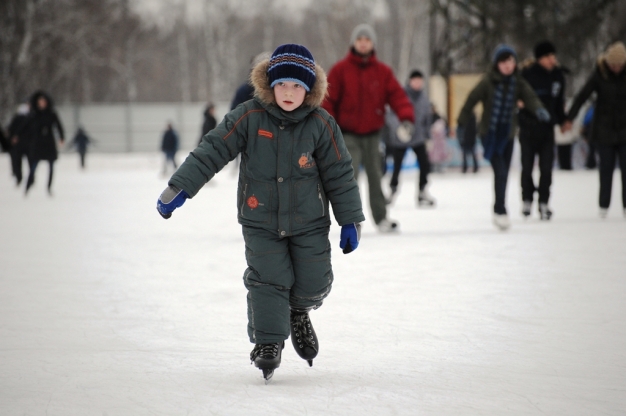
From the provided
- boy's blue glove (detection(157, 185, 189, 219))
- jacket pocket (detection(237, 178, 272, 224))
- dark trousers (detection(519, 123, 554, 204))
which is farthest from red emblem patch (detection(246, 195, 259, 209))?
dark trousers (detection(519, 123, 554, 204))

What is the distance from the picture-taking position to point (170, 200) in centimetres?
309

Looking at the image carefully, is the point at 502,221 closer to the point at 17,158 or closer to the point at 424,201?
the point at 424,201

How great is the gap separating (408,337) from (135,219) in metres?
6.40

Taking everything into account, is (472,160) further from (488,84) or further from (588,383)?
(588,383)

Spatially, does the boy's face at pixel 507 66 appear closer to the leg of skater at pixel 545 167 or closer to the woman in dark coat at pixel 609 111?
the leg of skater at pixel 545 167

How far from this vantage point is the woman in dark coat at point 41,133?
1307 centimetres

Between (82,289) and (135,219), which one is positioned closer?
(82,289)

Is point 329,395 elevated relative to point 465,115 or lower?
lower

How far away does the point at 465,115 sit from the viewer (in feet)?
25.6

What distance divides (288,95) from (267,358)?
0.95 m

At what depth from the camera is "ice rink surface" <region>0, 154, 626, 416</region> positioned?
2984 mm

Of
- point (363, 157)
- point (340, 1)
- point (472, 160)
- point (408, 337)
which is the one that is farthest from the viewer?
point (340, 1)

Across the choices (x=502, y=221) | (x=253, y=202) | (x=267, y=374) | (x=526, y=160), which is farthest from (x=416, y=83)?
(x=267, y=374)

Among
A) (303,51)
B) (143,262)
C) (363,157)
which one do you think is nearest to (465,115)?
(363,157)
